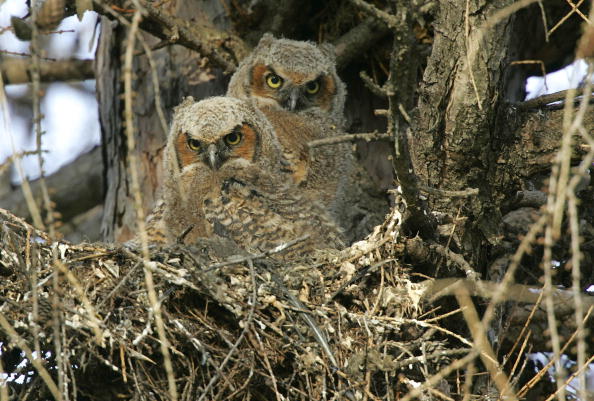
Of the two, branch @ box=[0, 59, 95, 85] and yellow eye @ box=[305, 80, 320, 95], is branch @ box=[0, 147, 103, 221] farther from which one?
yellow eye @ box=[305, 80, 320, 95]

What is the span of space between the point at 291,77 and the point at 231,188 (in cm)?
139

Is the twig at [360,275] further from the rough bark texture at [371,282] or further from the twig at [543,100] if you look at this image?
the twig at [543,100]

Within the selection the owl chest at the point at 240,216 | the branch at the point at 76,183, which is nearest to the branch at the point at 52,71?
the branch at the point at 76,183

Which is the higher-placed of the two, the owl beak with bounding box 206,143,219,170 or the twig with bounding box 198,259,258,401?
the owl beak with bounding box 206,143,219,170

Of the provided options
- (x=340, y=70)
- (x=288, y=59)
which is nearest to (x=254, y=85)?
(x=288, y=59)

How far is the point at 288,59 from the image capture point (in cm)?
484

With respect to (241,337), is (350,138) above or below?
above

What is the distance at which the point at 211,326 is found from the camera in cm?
303

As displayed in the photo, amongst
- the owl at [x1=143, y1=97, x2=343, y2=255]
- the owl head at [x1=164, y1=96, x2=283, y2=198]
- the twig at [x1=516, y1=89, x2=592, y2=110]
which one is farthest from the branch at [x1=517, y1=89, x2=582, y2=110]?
the owl head at [x1=164, y1=96, x2=283, y2=198]

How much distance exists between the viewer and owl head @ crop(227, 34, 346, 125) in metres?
4.79

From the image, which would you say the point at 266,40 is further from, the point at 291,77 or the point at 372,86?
the point at 372,86

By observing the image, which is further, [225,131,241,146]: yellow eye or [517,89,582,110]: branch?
[225,131,241,146]: yellow eye

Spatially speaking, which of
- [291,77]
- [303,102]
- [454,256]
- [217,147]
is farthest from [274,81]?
[454,256]

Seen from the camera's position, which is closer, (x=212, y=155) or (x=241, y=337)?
(x=241, y=337)
